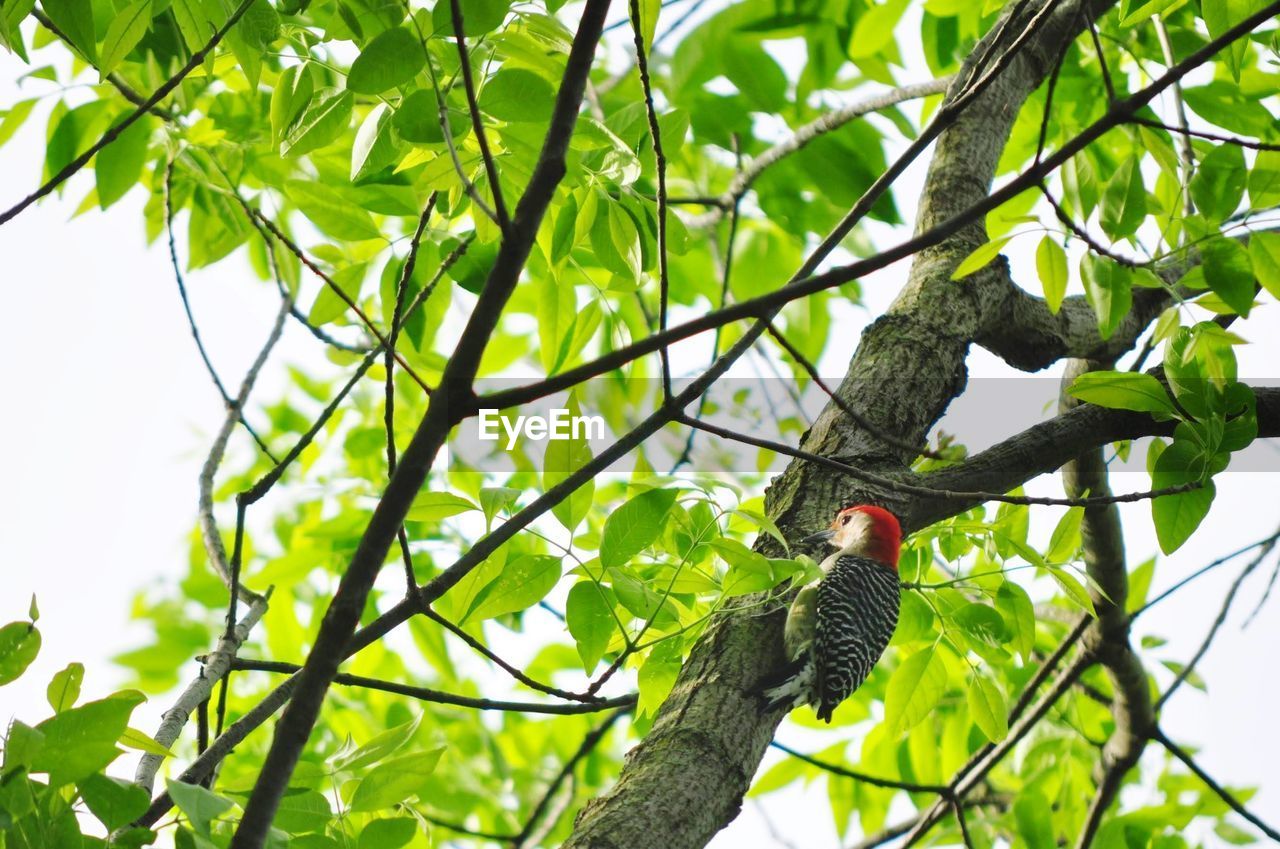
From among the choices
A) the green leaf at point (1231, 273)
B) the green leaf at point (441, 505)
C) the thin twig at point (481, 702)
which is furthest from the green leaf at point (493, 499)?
the green leaf at point (1231, 273)

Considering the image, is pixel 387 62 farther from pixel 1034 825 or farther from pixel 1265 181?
Answer: pixel 1034 825

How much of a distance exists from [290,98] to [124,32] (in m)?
0.35

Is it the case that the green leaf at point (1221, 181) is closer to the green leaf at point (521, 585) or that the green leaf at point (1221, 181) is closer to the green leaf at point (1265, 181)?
the green leaf at point (1265, 181)

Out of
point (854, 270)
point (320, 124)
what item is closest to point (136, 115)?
point (320, 124)

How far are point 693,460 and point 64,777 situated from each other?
132 inches

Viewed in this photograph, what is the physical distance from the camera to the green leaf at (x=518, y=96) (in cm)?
177

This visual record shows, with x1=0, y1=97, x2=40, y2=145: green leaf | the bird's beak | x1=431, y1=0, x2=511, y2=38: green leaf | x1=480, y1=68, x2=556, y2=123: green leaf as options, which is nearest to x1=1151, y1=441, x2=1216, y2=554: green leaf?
the bird's beak

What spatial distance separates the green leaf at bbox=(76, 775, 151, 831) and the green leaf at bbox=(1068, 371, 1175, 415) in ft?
5.75

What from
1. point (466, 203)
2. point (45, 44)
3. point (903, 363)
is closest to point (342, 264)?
point (466, 203)

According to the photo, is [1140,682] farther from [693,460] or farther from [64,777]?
[64,777]

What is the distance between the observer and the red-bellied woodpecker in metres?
2.91

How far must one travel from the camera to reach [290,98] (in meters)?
2.10

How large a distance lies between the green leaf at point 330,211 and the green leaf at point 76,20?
859mm

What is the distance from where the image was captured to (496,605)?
1987 millimetres
